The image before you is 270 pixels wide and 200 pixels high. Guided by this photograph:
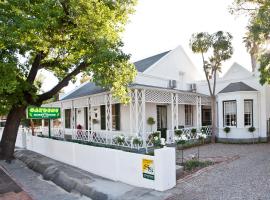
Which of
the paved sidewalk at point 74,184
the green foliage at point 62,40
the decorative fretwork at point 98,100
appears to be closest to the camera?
the paved sidewalk at point 74,184

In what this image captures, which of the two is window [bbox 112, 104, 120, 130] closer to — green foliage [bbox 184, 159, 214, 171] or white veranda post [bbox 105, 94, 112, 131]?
white veranda post [bbox 105, 94, 112, 131]

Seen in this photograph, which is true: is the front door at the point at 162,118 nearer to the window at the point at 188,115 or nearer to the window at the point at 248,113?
the window at the point at 188,115

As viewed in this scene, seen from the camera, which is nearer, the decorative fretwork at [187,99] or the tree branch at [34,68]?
the tree branch at [34,68]

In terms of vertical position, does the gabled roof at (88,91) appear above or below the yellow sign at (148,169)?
above

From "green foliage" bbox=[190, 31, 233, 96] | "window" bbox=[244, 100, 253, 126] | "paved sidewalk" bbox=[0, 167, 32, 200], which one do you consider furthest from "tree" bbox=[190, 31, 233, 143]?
"paved sidewalk" bbox=[0, 167, 32, 200]

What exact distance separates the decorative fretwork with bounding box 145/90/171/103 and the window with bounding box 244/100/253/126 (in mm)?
5329

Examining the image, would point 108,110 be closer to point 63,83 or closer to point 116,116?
point 116,116

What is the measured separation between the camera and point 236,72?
62.6 feet

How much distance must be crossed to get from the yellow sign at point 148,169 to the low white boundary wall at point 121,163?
0.09 m

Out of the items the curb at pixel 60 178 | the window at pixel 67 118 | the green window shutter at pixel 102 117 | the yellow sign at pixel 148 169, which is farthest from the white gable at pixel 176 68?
the yellow sign at pixel 148 169

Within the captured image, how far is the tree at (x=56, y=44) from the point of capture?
9.58m

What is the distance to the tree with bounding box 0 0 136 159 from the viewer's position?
377 inches

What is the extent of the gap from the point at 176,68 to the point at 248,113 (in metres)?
6.72

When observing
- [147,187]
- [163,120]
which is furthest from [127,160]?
[163,120]
